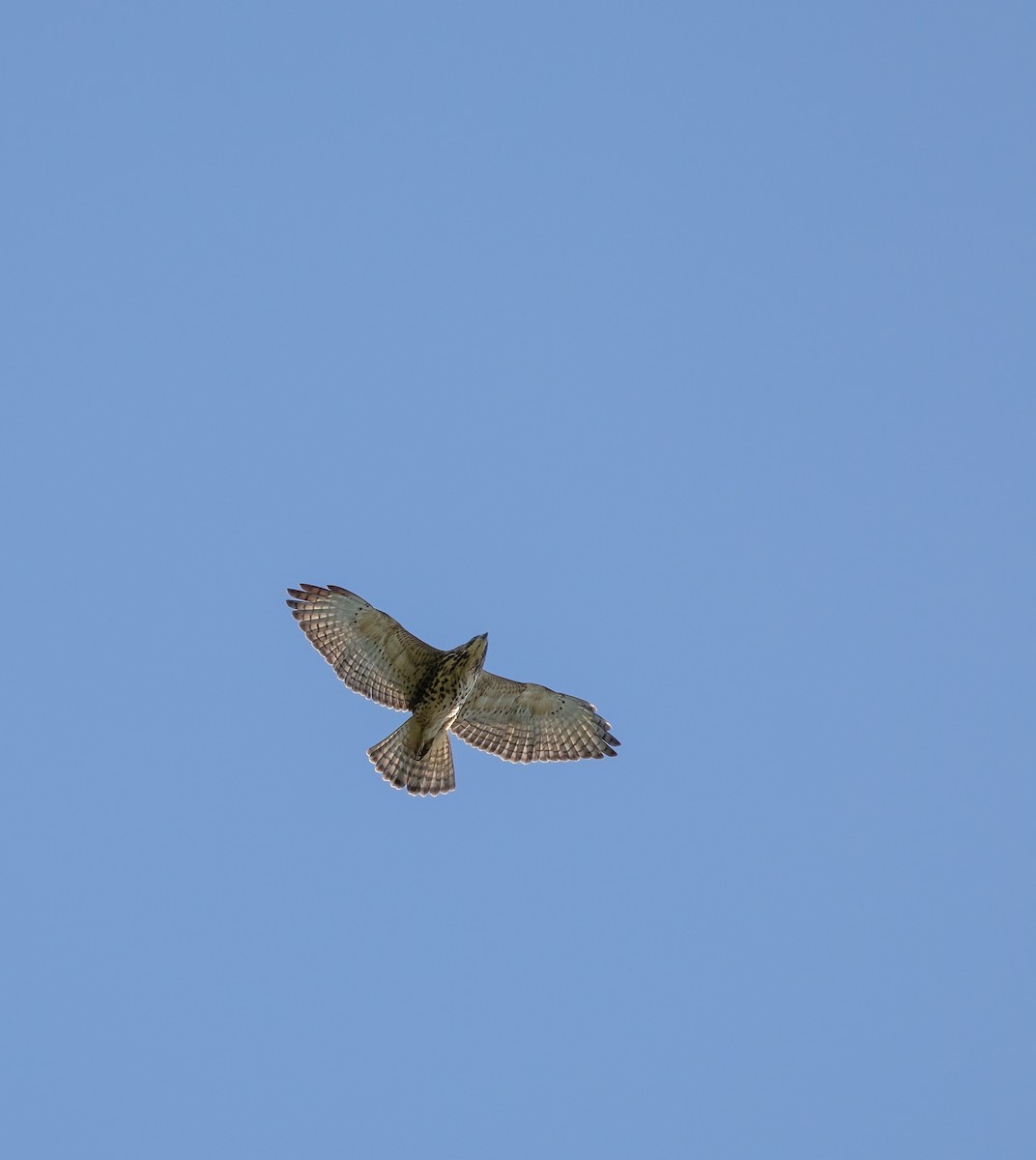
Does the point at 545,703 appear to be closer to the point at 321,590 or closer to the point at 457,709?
the point at 457,709

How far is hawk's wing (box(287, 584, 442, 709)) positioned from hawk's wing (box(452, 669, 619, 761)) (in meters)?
Answer: 0.81

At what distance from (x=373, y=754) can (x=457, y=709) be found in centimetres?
115

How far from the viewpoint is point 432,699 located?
21.7 meters

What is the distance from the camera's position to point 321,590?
21.6 meters

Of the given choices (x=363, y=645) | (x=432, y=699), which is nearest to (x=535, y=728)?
(x=432, y=699)

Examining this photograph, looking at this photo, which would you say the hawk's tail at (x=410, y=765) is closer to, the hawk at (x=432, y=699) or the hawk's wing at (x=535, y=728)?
the hawk at (x=432, y=699)

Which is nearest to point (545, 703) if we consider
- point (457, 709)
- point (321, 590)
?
point (457, 709)

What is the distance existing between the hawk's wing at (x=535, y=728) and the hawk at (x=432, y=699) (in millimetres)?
11

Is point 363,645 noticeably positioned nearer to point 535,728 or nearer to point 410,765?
point 410,765

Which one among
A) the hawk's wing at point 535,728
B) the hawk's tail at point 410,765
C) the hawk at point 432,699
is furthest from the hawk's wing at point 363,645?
the hawk's wing at point 535,728

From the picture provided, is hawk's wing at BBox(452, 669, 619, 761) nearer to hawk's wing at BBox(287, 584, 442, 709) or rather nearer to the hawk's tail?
the hawk's tail

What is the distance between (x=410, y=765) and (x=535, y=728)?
4.86 feet

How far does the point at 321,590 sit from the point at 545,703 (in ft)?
9.23

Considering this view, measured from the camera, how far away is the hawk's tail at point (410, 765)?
72.6ft
